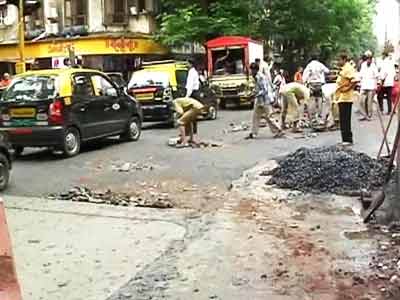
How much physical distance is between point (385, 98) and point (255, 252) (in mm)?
15860

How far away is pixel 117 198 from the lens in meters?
9.84


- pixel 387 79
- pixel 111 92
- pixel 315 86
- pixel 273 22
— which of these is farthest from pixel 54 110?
pixel 273 22

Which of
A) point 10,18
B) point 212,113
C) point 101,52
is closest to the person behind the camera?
point 212,113

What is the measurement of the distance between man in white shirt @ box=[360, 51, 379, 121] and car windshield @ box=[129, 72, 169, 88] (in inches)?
212

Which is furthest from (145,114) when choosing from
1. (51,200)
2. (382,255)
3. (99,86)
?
(382,255)

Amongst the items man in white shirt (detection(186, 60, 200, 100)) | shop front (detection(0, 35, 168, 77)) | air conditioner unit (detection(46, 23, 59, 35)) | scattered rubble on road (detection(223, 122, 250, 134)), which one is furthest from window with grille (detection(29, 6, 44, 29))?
man in white shirt (detection(186, 60, 200, 100))

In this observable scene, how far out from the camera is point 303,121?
1961 cm

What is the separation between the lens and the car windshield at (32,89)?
1360 cm

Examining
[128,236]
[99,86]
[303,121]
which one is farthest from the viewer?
[303,121]

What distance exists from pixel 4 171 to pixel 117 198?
2.01m

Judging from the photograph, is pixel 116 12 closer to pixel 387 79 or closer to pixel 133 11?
pixel 133 11

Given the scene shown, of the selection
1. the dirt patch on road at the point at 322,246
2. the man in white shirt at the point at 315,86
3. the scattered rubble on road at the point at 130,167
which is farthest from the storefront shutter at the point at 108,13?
the dirt patch on road at the point at 322,246

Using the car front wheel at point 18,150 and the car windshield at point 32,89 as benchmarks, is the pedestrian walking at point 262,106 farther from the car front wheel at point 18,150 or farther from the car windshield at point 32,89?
the car front wheel at point 18,150

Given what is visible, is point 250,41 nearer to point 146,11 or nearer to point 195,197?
point 146,11
